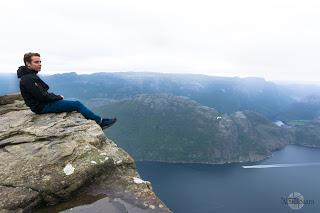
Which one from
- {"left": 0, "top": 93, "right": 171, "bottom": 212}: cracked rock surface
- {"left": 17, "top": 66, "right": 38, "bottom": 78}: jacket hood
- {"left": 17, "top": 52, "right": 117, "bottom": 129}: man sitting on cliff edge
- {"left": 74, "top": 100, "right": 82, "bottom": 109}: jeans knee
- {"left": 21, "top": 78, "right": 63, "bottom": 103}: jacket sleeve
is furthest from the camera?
{"left": 74, "top": 100, "right": 82, "bottom": 109}: jeans knee

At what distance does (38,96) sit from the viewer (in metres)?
17.7

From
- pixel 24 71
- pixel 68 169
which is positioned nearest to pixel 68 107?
pixel 24 71

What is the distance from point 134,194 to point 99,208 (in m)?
1.45

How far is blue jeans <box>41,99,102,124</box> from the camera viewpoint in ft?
61.9

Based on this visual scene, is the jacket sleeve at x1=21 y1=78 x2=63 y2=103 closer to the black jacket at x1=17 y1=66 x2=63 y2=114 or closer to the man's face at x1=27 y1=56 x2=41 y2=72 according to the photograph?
the black jacket at x1=17 y1=66 x2=63 y2=114

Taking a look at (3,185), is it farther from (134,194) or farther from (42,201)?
(134,194)

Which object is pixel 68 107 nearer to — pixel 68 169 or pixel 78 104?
pixel 78 104

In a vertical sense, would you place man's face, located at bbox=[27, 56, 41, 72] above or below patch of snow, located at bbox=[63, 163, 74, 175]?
above

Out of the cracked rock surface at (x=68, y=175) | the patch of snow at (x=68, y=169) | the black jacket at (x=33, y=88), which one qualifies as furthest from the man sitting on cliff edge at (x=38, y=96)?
the patch of snow at (x=68, y=169)

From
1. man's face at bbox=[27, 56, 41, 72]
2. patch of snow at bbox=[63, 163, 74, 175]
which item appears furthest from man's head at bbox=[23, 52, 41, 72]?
patch of snow at bbox=[63, 163, 74, 175]

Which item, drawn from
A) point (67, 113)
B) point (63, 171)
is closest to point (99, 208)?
point (63, 171)

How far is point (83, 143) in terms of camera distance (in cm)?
1403

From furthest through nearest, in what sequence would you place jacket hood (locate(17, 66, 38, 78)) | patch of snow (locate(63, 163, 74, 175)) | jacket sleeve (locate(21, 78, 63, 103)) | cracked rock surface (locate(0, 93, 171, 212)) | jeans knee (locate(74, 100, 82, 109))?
jeans knee (locate(74, 100, 82, 109)) < jacket hood (locate(17, 66, 38, 78)) < jacket sleeve (locate(21, 78, 63, 103)) < patch of snow (locate(63, 163, 74, 175)) < cracked rock surface (locate(0, 93, 171, 212))

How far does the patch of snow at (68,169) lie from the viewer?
12.1 meters
